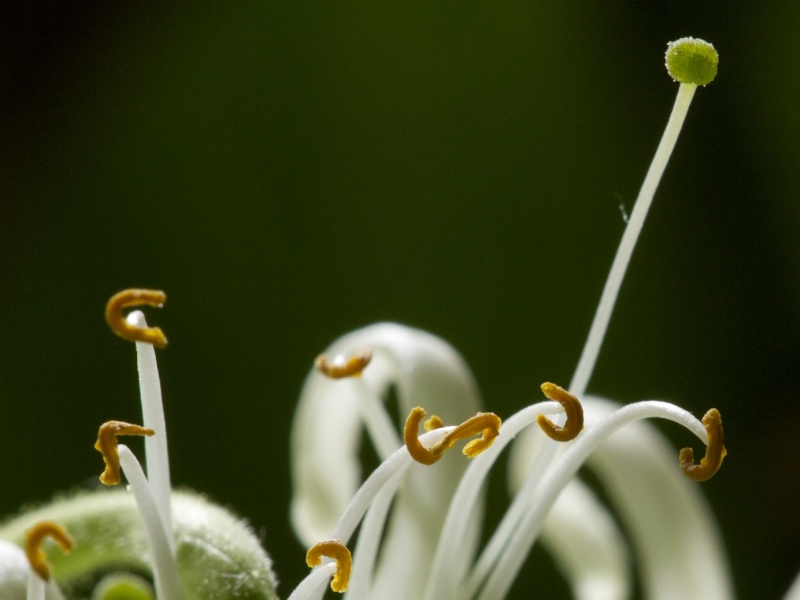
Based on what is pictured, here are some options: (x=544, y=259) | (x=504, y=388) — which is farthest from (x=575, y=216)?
(x=504, y=388)

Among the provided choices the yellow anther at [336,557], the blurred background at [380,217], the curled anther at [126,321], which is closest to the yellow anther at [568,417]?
the yellow anther at [336,557]

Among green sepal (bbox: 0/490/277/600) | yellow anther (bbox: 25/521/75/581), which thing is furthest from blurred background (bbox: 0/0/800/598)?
yellow anther (bbox: 25/521/75/581)

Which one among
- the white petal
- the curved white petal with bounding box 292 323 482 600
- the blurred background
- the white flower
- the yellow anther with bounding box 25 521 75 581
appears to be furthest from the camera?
the blurred background

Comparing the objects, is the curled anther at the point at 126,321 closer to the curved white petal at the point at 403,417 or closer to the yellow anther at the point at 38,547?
the yellow anther at the point at 38,547

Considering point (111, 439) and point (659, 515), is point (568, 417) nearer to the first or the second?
point (111, 439)

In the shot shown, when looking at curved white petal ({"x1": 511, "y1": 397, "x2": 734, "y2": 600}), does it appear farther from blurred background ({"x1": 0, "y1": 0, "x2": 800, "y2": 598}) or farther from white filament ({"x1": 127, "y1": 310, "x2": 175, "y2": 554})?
white filament ({"x1": 127, "y1": 310, "x2": 175, "y2": 554})

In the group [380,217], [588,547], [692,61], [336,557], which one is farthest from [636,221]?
[380,217]

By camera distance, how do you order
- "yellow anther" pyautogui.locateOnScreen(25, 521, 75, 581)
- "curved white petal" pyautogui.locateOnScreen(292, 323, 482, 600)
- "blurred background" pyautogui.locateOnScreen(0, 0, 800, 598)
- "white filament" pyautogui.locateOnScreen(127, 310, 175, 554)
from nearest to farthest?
1. "yellow anther" pyautogui.locateOnScreen(25, 521, 75, 581)
2. "white filament" pyautogui.locateOnScreen(127, 310, 175, 554)
3. "curved white petal" pyautogui.locateOnScreen(292, 323, 482, 600)
4. "blurred background" pyautogui.locateOnScreen(0, 0, 800, 598)
